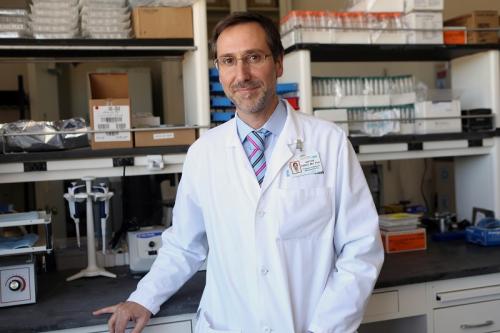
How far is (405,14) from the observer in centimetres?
224

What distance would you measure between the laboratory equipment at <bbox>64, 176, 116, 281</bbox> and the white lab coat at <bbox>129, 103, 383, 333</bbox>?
22.0 inches

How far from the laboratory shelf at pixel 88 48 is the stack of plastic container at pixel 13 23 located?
39 mm

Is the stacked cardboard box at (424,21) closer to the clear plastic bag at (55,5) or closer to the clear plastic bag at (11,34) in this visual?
the clear plastic bag at (55,5)

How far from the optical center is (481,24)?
2311mm

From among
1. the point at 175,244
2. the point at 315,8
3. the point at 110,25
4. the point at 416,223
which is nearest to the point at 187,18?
the point at 110,25

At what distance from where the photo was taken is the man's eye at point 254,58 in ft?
4.44

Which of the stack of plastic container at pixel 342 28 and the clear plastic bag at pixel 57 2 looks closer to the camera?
the clear plastic bag at pixel 57 2

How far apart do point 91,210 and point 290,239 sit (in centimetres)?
87

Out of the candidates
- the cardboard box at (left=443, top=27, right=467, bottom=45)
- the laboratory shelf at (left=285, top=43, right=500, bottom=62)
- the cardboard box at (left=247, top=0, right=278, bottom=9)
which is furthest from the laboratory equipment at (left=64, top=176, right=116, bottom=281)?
the cardboard box at (left=247, top=0, right=278, bottom=9)

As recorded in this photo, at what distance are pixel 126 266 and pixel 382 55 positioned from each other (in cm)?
144

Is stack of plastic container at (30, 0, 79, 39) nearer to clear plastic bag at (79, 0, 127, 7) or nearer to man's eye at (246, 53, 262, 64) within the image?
clear plastic bag at (79, 0, 127, 7)

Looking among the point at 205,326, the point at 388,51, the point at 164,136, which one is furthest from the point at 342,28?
the point at 205,326

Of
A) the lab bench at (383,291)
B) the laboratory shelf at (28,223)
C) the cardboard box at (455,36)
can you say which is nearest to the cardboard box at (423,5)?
the cardboard box at (455,36)

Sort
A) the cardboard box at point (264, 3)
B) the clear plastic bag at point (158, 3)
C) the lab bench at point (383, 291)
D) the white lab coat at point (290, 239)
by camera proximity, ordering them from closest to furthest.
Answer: the white lab coat at point (290, 239)
the lab bench at point (383, 291)
the clear plastic bag at point (158, 3)
the cardboard box at point (264, 3)
